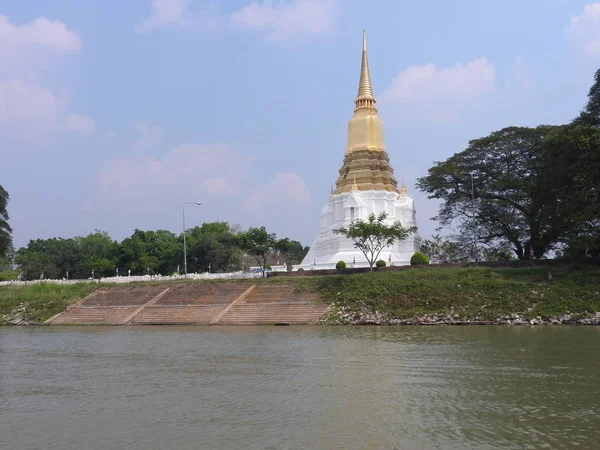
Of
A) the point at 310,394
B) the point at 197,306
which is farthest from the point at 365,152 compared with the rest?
the point at 310,394

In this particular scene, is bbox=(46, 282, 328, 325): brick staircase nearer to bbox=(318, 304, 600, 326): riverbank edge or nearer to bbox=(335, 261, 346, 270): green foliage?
bbox=(318, 304, 600, 326): riverbank edge

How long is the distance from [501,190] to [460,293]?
535 inches

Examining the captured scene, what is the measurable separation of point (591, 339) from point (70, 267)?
204ft

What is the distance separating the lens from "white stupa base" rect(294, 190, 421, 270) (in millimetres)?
46375

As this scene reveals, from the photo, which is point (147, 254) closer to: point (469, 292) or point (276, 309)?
point (276, 309)

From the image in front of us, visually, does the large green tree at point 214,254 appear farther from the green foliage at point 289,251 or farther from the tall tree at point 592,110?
the tall tree at point 592,110

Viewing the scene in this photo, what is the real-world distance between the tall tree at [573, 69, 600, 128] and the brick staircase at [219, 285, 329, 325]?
18.6 meters

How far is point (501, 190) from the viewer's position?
40.5 m

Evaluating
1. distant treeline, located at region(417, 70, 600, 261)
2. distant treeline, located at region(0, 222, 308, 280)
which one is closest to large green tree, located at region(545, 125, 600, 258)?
distant treeline, located at region(417, 70, 600, 261)

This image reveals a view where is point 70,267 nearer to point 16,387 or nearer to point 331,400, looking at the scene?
point 16,387

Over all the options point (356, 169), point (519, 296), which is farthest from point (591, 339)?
point (356, 169)

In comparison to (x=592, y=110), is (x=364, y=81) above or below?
above

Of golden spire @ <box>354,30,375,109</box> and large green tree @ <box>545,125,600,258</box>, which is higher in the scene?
golden spire @ <box>354,30,375,109</box>

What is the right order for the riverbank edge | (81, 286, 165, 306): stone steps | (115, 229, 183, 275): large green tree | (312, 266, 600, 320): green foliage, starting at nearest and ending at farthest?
the riverbank edge → (312, 266, 600, 320): green foliage → (81, 286, 165, 306): stone steps → (115, 229, 183, 275): large green tree
